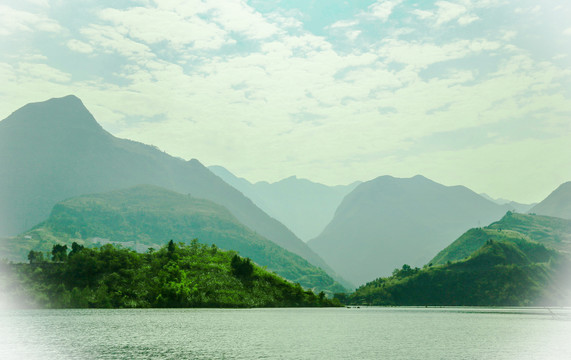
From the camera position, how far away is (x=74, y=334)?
133 meters

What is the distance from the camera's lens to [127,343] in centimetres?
11256

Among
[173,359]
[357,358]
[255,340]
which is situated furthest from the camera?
[255,340]

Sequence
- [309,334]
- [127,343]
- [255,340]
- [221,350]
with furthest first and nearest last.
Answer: [309,334]
[255,340]
[127,343]
[221,350]

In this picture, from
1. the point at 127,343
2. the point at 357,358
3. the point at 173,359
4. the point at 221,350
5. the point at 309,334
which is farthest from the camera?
the point at 309,334

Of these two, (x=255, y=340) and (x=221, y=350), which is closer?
(x=221, y=350)

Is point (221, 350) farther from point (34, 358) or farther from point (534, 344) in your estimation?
point (534, 344)

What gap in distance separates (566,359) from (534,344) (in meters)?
31.1

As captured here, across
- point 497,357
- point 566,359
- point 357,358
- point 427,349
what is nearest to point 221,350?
point 357,358

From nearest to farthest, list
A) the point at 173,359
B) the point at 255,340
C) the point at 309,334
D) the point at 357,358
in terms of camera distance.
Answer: the point at 173,359
the point at 357,358
the point at 255,340
the point at 309,334

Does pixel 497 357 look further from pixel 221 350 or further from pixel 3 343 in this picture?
pixel 3 343

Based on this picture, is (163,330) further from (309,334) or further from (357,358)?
(357,358)

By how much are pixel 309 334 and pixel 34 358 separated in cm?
7697

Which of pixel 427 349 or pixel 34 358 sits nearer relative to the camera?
pixel 34 358

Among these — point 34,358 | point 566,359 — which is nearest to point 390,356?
point 566,359
